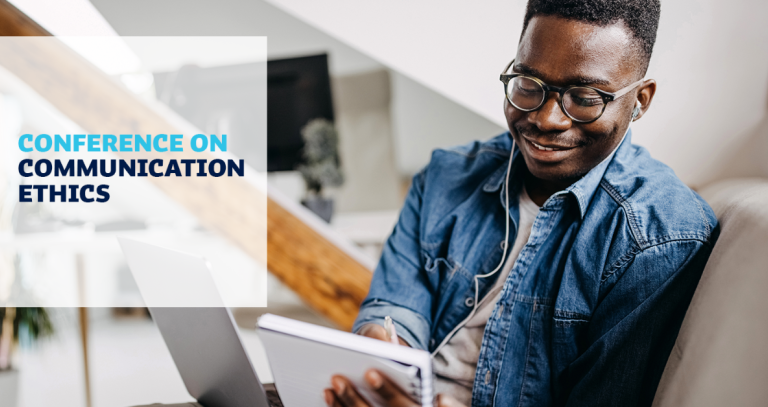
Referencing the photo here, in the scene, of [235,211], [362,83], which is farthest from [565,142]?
[362,83]

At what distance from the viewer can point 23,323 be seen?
2.10 metres

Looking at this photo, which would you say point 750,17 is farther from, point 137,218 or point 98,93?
point 137,218

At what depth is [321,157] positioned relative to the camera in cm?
236

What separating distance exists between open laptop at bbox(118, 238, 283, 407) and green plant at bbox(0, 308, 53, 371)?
1471 millimetres

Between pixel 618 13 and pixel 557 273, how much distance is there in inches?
15.4

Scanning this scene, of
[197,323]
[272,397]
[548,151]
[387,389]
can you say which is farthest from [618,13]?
[272,397]

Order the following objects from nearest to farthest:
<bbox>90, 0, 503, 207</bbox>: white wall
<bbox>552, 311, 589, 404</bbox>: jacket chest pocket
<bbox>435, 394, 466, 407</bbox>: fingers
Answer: <bbox>435, 394, 466, 407</bbox>: fingers → <bbox>552, 311, 589, 404</bbox>: jacket chest pocket → <bbox>90, 0, 503, 207</bbox>: white wall

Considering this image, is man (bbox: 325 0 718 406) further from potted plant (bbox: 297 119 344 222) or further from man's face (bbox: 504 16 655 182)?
potted plant (bbox: 297 119 344 222)

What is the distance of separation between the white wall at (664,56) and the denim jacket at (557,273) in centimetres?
25

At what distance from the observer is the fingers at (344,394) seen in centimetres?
58

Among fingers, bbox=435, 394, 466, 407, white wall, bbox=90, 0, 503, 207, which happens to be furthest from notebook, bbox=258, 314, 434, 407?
white wall, bbox=90, 0, 503, 207

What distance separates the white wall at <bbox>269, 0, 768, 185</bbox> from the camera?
3.27 feet

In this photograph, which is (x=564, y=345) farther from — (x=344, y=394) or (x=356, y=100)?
(x=356, y=100)

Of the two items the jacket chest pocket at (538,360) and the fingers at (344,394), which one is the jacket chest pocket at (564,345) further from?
the fingers at (344,394)
